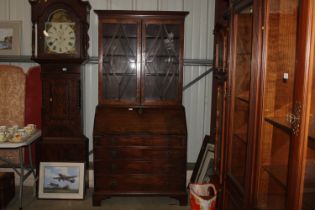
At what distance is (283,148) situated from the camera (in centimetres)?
168

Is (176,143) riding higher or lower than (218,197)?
higher

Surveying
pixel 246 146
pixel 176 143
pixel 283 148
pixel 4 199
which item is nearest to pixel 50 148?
pixel 4 199

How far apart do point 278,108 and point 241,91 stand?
481 millimetres

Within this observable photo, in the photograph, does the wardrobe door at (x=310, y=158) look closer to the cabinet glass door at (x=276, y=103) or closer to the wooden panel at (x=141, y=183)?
the cabinet glass door at (x=276, y=103)

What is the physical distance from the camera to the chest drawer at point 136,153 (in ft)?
11.3

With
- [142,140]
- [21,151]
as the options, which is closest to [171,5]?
[142,140]

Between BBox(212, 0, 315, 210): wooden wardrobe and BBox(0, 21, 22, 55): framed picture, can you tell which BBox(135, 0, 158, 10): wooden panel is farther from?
BBox(212, 0, 315, 210): wooden wardrobe

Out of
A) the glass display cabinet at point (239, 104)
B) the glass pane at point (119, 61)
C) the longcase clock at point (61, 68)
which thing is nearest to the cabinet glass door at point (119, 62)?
the glass pane at point (119, 61)

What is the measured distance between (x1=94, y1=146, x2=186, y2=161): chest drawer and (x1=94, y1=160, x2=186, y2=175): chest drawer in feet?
0.17

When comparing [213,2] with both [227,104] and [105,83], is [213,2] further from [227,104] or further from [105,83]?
[227,104]

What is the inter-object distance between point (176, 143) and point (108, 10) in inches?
61.5

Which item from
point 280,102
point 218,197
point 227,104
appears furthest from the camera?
point 218,197

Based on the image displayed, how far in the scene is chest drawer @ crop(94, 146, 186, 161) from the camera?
3.45m

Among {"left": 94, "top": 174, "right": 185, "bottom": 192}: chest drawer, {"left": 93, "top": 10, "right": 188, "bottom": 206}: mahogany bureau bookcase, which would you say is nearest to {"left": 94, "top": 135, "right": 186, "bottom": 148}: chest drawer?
{"left": 93, "top": 10, "right": 188, "bottom": 206}: mahogany bureau bookcase
